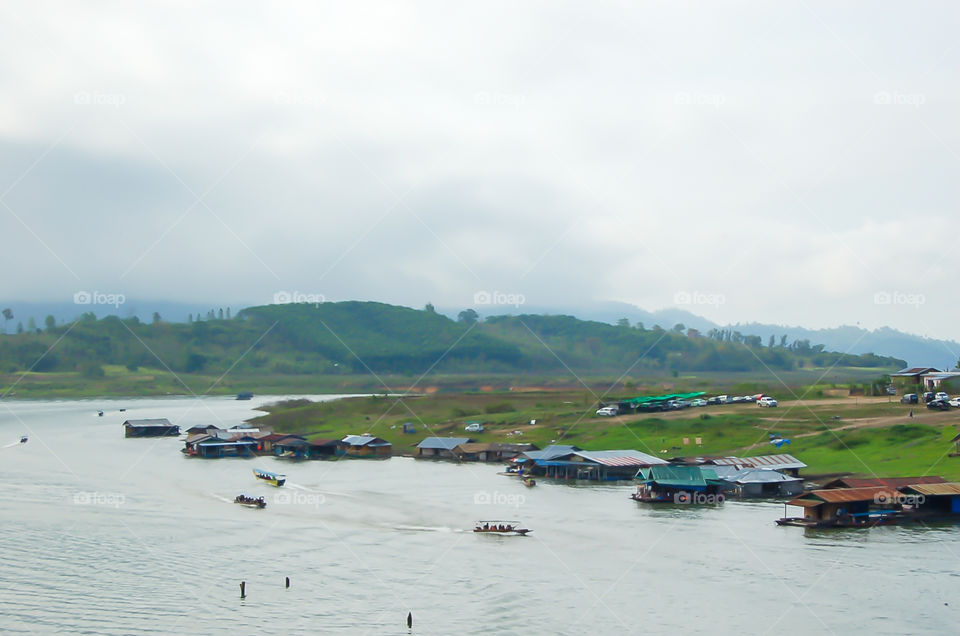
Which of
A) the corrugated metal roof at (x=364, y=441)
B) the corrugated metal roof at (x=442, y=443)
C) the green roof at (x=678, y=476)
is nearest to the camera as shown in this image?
the green roof at (x=678, y=476)

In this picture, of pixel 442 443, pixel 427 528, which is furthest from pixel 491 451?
pixel 427 528

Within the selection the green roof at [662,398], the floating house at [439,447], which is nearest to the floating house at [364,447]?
the floating house at [439,447]

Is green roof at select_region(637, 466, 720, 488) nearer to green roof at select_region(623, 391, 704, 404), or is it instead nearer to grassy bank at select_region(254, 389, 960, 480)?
grassy bank at select_region(254, 389, 960, 480)

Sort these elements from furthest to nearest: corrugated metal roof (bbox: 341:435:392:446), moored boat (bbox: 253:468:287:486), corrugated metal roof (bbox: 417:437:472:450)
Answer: corrugated metal roof (bbox: 341:435:392:446) < corrugated metal roof (bbox: 417:437:472:450) < moored boat (bbox: 253:468:287:486)

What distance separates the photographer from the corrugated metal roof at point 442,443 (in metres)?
80.8

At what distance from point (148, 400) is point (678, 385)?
10751 centimetres

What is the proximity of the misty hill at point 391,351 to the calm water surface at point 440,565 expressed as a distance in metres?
98.8

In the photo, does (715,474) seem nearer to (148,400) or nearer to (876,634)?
(876,634)

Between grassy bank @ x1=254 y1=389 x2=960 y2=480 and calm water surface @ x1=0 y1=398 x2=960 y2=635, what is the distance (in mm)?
12513

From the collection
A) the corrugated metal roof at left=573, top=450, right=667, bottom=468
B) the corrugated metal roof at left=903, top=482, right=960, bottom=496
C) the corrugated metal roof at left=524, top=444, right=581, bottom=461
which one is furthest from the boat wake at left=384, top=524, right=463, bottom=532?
the corrugated metal roof at left=903, top=482, right=960, bottom=496

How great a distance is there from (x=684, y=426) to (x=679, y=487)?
25320 mm

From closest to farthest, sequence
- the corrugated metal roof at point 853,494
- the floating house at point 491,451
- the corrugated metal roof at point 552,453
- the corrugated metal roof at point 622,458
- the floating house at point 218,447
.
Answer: the corrugated metal roof at point 853,494, the corrugated metal roof at point 622,458, the corrugated metal roof at point 552,453, the floating house at point 491,451, the floating house at point 218,447

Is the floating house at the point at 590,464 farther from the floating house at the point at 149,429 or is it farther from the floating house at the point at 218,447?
the floating house at the point at 149,429

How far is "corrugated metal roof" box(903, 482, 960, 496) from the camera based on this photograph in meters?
46.8
